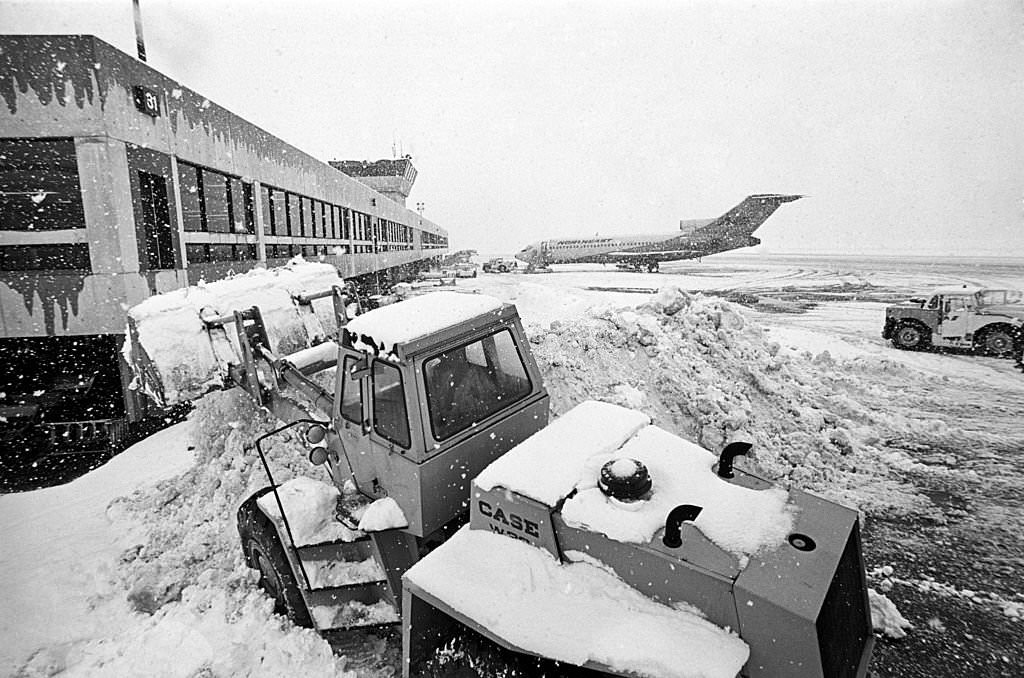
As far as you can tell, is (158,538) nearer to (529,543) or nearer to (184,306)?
(184,306)

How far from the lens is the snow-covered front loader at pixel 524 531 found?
1959 millimetres

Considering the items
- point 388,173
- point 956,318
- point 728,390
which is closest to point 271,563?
point 728,390

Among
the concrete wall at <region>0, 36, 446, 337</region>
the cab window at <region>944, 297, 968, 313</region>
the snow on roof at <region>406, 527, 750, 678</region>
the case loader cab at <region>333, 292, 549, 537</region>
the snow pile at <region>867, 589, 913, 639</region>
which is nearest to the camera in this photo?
the snow on roof at <region>406, 527, 750, 678</region>

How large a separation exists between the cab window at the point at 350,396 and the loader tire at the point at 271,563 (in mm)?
902

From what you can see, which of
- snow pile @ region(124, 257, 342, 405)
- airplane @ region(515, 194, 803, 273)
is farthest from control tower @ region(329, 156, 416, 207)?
snow pile @ region(124, 257, 342, 405)

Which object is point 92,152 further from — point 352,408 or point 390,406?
point 390,406

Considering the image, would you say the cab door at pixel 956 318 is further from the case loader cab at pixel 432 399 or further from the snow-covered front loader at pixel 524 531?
the case loader cab at pixel 432 399

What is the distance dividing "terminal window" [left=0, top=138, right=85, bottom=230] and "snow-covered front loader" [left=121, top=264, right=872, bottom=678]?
13.0 ft

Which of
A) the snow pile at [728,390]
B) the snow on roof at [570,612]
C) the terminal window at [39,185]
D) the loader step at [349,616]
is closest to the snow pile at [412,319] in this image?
the snow on roof at [570,612]

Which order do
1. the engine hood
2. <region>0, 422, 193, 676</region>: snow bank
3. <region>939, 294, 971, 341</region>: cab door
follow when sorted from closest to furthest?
1. <region>0, 422, 193, 676</region>: snow bank
2. the engine hood
3. <region>939, 294, 971, 341</region>: cab door

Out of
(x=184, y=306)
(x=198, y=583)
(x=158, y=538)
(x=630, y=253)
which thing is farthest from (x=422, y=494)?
(x=630, y=253)

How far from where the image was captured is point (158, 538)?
14.9 ft

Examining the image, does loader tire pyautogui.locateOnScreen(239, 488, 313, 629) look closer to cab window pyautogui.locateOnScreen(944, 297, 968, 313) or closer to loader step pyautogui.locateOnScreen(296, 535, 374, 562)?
loader step pyautogui.locateOnScreen(296, 535, 374, 562)

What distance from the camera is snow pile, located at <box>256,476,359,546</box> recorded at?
3.26m
